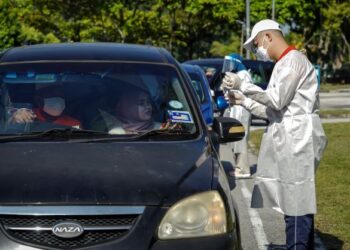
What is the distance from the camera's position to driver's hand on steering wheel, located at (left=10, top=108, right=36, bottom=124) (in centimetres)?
511

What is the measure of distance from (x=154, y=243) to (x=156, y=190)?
0.96 ft

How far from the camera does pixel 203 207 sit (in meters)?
4.09

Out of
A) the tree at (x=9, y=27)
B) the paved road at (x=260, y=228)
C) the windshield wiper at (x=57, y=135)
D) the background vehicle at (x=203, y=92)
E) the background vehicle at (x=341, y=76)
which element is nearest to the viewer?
the windshield wiper at (x=57, y=135)

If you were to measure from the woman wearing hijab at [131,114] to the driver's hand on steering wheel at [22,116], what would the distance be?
48cm

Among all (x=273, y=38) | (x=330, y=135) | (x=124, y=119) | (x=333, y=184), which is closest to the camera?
(x=124, y=119)

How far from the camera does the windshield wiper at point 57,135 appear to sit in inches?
190

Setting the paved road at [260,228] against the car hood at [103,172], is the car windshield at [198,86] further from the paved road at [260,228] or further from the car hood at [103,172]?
the car hood at [103,172]

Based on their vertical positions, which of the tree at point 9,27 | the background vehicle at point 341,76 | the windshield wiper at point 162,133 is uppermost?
the windshield wiper at point 162,133

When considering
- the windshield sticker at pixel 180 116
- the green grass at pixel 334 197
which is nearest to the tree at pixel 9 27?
the green grass at pixel 334 197

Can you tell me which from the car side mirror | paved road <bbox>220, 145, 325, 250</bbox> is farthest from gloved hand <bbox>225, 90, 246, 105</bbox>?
paved road <bbox>220, 145, 325, 250</bbox>

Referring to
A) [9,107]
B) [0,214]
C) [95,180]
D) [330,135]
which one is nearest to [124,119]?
[9,107]

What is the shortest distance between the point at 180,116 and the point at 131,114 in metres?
0.34

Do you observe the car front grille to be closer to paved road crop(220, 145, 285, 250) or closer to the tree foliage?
paved road crop(220, 145, 285, 250)

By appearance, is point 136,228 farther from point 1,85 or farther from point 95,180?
point 1,85
